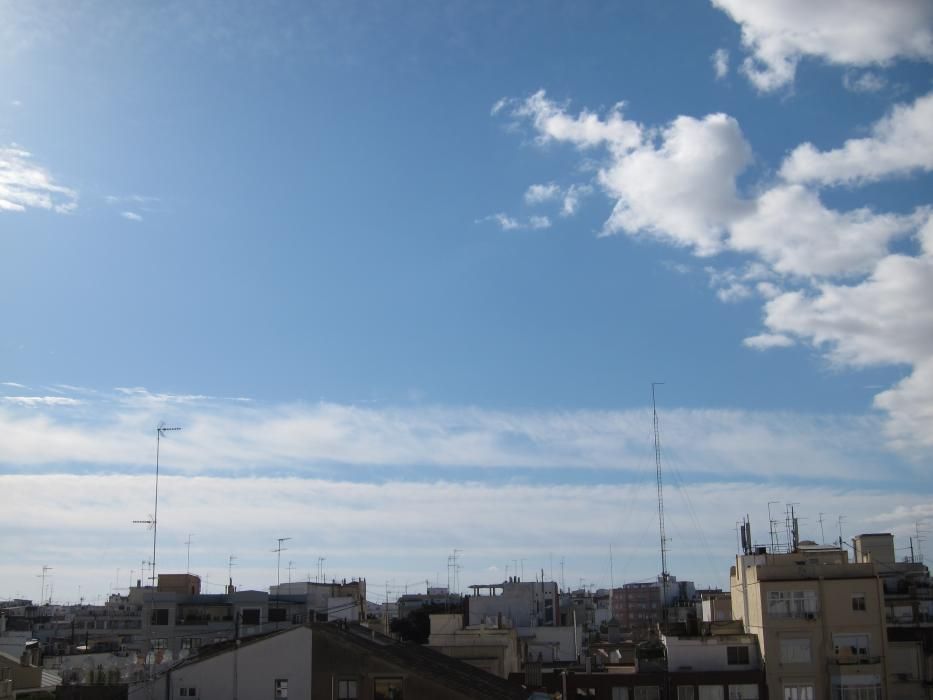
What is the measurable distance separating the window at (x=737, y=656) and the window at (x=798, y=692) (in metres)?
3.14

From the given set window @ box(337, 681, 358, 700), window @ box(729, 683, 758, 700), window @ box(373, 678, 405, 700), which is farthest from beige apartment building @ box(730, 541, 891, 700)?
window @ box(337, 681, 358, 700)

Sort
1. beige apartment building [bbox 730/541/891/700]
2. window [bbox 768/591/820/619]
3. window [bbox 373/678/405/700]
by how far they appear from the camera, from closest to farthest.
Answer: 1. window [bbox 373/678/405/700]
2. beige apartment building [bbox 730/541/891/700]
3. window [bbox 768/591/820/619]

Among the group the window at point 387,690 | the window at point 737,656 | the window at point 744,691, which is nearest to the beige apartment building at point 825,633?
the window at point 744,691

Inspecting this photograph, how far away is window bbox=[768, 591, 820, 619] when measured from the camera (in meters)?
66.9

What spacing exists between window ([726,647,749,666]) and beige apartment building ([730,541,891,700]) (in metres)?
1.36

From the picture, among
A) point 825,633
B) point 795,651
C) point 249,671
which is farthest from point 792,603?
point 249,671

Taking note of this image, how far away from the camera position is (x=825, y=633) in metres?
66.4

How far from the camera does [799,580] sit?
66938 millimetres

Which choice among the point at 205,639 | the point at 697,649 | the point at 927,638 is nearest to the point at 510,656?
the point at 697,649

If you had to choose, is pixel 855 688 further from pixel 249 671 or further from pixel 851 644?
pixel 249 671

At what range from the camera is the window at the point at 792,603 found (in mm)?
66875

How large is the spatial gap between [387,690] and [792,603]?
1400 inches

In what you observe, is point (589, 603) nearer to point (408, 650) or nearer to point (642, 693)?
point (642, 693)

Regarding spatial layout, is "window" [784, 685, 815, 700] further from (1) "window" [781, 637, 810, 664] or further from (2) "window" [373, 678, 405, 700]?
(2) "window" [373, 678, 405, 700]
